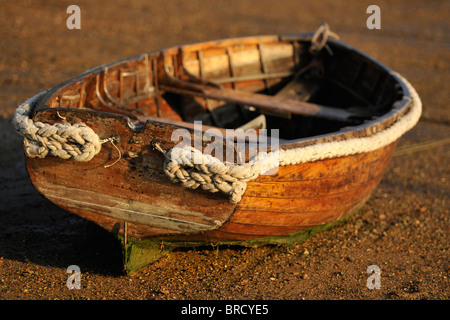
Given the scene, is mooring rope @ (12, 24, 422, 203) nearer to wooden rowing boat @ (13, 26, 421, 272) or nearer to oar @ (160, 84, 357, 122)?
wooden rowing boat @ (13, 26, 421, 272)

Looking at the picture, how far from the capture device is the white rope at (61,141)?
3273mm

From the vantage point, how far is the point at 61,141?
3.31m

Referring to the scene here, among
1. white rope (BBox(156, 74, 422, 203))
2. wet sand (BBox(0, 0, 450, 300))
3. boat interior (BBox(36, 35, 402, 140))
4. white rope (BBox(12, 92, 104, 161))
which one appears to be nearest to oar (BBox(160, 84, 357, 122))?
boat interior (BBox(36, 35, 402, 140))

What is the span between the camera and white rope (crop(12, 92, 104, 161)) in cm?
327

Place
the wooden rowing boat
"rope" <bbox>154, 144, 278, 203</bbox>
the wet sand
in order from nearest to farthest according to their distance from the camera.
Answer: "rope" <bbox>154, 144, 278, 203</bbox> → the wooden rowing boat → the wet sand

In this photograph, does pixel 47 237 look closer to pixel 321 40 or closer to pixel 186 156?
pixel 186 156

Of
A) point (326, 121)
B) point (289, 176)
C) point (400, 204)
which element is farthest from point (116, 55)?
point (289, 176)

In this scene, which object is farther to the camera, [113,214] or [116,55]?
[116,55]

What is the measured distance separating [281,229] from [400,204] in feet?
5.84

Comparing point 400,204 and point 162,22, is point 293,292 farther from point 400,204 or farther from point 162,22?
point 162,22

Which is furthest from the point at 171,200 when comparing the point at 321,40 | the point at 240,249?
the point at 321,40

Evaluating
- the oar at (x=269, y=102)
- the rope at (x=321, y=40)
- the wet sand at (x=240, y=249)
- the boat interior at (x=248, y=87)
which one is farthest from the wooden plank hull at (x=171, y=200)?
the rope at (x=321, y=40)

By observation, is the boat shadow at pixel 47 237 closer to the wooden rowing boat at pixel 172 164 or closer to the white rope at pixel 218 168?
the wooden rowing boat at pixel 172 164

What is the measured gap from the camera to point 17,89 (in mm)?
7262
